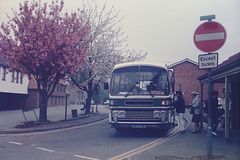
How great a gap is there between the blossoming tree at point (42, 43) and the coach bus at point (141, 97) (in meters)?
6.28

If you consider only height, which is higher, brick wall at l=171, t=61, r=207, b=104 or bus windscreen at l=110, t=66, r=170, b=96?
brick wall at l=171, t=61, r=207, b=104

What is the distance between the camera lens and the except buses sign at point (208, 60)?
6602mm

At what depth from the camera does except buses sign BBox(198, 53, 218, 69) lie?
21.7 ft

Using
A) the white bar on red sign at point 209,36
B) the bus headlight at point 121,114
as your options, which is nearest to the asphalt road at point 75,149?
the bus headlight at point 121,114

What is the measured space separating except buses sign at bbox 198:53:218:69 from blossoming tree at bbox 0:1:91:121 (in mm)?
10920

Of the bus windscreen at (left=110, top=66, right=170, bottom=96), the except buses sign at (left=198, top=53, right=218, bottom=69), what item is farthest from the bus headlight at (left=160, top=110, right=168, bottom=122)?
the except buses sign at (left=198, top=53, right=218, bottom=69)

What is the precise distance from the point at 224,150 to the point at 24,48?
497 inches

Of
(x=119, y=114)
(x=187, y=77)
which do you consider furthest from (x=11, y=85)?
(x=119, y=114)

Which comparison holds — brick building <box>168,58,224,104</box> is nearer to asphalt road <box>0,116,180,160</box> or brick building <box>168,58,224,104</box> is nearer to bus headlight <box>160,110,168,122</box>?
bus headlight <box>160,110,168,122</box>

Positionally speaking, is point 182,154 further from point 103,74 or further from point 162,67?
point 103,74

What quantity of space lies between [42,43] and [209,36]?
38.6ft

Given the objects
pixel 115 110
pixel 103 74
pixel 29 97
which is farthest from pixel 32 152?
pixel 29 97

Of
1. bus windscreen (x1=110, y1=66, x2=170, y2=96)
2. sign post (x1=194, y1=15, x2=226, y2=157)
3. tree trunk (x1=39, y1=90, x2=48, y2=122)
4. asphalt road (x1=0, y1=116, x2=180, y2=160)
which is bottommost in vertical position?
asphalt road (x1=0, y1=116, x2=180, y2=160)

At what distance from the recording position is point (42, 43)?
15961 millimetres
